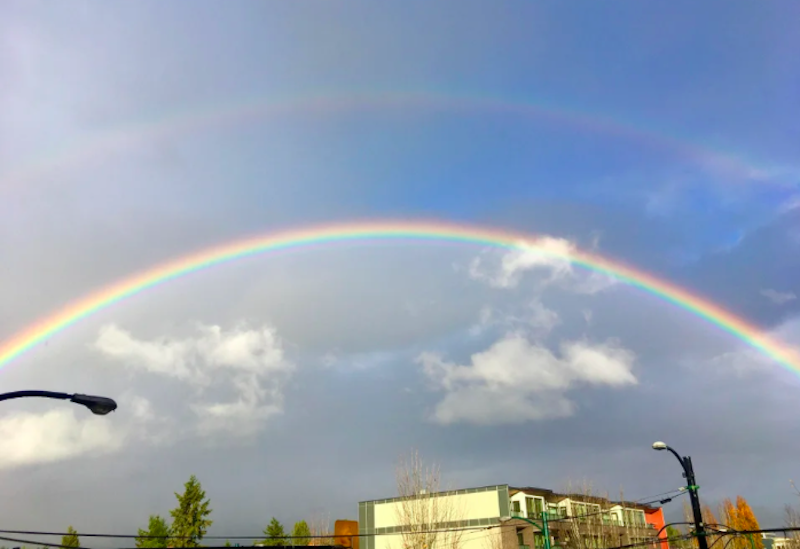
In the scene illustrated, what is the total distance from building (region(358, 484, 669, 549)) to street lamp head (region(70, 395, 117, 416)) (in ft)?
142

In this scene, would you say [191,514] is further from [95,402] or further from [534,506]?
[95,402]

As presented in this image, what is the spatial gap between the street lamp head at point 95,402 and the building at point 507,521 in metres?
43.4

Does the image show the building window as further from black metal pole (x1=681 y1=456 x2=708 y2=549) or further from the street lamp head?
the street lamp head

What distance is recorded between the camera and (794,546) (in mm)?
61594

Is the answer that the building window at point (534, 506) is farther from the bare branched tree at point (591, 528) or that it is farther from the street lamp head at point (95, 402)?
the street lamp head at point (95, 402)

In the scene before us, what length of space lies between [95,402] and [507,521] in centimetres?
6106

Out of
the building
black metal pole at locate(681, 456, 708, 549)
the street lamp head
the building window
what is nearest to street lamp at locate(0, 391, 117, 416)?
the street lamp head

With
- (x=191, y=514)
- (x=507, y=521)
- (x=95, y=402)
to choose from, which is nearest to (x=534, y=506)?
(x=507, y=521)

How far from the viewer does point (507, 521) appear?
66.6 meters

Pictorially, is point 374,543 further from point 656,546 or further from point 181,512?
point 656,546

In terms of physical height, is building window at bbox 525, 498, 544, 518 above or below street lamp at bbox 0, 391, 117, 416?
below

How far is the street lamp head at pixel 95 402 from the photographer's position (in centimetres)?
1354

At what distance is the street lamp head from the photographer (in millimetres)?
13539

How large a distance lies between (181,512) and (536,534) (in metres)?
40.5
